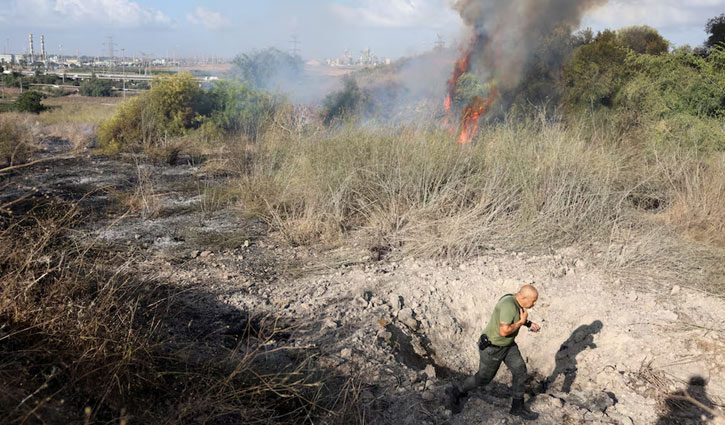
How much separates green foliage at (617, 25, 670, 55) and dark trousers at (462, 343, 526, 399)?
1569 cm

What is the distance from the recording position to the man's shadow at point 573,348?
4.40 metres

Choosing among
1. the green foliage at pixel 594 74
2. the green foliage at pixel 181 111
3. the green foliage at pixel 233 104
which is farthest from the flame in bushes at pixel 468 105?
the green foliage at pixel 233 104

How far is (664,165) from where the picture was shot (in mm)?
7625

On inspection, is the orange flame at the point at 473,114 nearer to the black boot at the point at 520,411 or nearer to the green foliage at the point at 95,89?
the black boot at the point at 520,411

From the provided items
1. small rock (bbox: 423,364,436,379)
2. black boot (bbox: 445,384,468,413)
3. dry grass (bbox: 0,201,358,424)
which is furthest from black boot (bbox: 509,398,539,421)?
dry grass (bbox: 0,201,358,424)

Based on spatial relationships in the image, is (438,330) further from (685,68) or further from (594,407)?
(685,68)

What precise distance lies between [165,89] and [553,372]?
1300 cm

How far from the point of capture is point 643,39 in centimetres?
1755

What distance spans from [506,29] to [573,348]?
10806mm

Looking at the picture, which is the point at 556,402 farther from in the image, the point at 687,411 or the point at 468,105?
the point at 468,105

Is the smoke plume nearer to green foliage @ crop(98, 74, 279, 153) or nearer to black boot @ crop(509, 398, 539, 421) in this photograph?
Result: green foliage @ crop(98, 74, 279, 153)

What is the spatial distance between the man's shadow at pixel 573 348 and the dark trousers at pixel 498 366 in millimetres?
877

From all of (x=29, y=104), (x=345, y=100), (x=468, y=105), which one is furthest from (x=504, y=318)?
(x=29, y=104)

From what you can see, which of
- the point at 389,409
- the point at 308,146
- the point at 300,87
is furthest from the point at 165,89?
the point at 389,409
